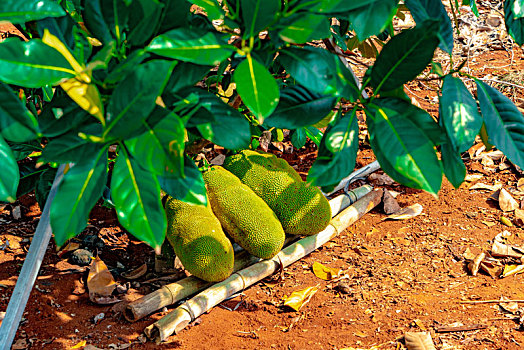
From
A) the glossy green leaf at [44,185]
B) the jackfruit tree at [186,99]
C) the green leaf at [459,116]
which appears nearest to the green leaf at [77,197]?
the jackfruit tree at [186,99]

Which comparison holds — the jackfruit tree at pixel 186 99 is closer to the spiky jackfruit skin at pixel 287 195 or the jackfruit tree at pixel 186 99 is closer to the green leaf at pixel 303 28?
the green leaf at pixel 303 28

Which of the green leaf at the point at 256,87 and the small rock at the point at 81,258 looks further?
the small rock at the point at 81,258

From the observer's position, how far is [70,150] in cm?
82

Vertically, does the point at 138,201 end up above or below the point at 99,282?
above

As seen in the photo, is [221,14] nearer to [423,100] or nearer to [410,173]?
[410,173]

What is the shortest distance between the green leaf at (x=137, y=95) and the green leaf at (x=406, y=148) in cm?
33

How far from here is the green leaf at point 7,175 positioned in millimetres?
792

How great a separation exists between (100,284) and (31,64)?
4.66 ft

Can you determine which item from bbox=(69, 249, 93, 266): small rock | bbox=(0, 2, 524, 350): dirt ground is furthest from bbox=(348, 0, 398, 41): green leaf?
bbox=(69, 249, 93, 266): small rock

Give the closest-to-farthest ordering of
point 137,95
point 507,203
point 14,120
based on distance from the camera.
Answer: point 137,95 < point 14,120 < point 507,203

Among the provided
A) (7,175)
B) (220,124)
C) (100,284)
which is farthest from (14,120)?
(100,284)

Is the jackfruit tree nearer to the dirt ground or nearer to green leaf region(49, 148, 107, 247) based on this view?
green leaf region(49, 148, 107, 247)

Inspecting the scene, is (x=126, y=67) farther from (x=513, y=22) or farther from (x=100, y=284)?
(x=100, y=284)

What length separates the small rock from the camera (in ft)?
7.14
